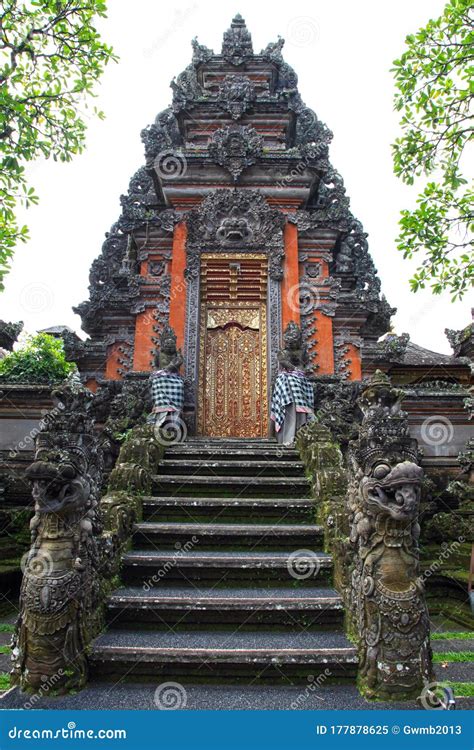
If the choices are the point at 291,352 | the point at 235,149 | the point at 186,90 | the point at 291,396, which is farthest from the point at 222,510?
the point at 186,90

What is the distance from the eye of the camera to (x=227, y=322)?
10.2 m

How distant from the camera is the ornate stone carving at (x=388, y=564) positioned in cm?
321

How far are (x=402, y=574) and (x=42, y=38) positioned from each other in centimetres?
865

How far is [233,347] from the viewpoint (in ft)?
32.9

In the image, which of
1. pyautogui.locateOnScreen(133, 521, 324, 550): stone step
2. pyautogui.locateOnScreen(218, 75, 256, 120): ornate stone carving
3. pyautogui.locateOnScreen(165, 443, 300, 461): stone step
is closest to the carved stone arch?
pyautogui.locateOnScreen(218, 75, 256, 120): ornate stone carving

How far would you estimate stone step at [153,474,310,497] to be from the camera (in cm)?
598

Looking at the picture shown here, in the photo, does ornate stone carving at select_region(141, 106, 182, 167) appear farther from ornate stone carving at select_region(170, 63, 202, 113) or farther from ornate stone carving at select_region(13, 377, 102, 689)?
ornate stone carving at select_region(13, 377, 102, 689)

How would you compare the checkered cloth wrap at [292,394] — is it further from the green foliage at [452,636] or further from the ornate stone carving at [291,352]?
the green foliage at [452,636]

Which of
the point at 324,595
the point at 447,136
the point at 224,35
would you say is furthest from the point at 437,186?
the point at 224,35

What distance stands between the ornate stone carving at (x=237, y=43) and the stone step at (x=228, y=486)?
40.3 feet

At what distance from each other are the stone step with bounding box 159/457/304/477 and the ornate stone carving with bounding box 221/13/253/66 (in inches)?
468

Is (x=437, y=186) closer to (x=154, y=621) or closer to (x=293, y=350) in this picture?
(x=293, y=350)

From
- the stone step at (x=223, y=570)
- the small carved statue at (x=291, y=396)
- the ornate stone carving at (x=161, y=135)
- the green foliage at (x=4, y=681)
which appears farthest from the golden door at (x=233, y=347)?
the green foliage at (x=4, y=681)

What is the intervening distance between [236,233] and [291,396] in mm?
3936
